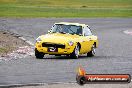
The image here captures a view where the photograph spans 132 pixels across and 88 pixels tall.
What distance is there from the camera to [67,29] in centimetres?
2405

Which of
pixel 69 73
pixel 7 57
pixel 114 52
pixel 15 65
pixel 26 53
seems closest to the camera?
pixel 69 73

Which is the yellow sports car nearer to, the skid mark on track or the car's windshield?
the car's windshield

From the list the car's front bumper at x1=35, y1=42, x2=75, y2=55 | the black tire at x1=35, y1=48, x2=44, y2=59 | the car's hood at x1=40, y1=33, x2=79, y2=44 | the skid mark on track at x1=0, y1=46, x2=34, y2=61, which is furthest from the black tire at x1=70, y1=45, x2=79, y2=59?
the skid mark on track at x1=0, y1=46, x2=34, y2=61

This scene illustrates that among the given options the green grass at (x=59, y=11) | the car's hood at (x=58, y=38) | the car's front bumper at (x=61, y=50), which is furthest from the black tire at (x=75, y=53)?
the green grass at (x=59, y=11)

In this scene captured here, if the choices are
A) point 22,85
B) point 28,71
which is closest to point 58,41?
point 28,71

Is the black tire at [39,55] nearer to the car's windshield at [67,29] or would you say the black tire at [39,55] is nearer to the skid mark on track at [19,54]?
the skid mark on track at [19,54]

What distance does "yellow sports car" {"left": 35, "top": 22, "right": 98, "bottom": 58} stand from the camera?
22375 mm

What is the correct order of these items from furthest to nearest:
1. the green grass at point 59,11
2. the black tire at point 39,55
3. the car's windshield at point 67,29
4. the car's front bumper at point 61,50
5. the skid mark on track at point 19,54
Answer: the green grass at point 59,11
the car's windshield at point 67,29
the black tire at point 39,55
the car's front bumper at point 61,50
the skid mark on track at point 19,54

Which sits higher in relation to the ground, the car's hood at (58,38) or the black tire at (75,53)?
the car's hood at (58,38)

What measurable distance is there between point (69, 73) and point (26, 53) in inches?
312

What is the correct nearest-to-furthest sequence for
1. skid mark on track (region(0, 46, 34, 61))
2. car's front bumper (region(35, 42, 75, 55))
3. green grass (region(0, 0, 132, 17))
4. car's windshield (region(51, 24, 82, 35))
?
skid mark on track (region(0, 46, 34, 61)), car's front bumper (region(35, 42, 75, 55)), car's windshield (region(51, 24, 82, 35)), green grass (region(0, 0, 132, 17))

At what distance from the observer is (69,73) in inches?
654

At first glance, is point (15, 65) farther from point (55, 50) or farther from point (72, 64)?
point (55, 50)

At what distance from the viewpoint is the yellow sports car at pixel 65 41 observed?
22.4 m
